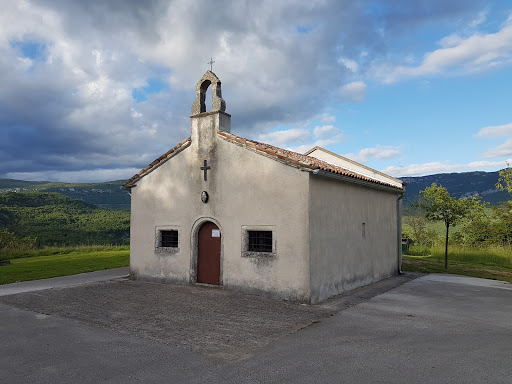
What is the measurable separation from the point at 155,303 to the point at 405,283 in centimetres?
963

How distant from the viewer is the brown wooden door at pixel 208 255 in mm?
12305

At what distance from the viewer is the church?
10.5 meters

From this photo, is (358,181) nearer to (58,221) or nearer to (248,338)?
(248,338)

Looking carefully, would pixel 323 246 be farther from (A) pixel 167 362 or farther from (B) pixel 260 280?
(A) pixel 167 362

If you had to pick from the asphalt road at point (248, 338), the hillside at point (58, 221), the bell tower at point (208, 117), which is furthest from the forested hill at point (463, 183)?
the asphalt road at point (248, 338)

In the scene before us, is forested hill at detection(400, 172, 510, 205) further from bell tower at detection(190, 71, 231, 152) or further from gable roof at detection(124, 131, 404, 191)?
bell tower at detection(190, 71, 231, 152)

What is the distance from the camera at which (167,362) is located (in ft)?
19.5

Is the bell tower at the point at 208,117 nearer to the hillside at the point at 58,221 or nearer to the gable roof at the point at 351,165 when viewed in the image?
the gable roof at the point at 351,165

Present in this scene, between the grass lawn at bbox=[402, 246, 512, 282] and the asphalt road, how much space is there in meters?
7.06

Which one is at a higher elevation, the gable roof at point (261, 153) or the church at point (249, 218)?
the gable roof at point (261, 153)

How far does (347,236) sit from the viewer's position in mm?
12297

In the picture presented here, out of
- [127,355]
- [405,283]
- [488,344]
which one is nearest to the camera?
[127,355]

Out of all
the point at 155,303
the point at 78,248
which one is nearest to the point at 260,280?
the point at 155,303

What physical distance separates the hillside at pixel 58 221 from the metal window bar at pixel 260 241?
3841 centimetres
